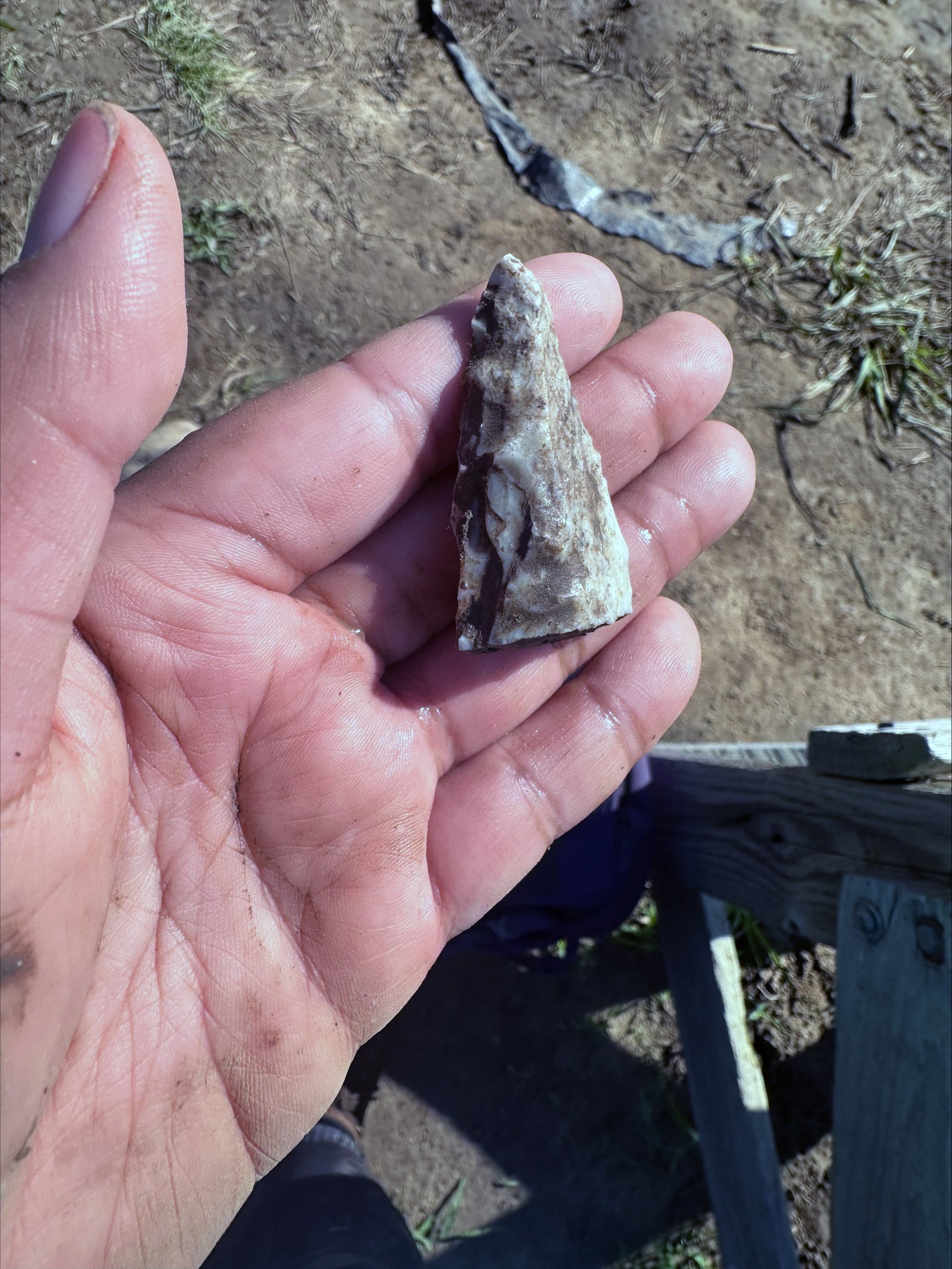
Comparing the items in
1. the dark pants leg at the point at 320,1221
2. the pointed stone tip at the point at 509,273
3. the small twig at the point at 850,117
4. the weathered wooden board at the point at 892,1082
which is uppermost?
the pointed stone tip at the point at 509,273

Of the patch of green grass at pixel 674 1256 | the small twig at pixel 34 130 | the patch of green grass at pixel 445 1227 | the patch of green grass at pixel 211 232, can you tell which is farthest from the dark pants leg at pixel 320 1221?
the small twig at pixel 34 130

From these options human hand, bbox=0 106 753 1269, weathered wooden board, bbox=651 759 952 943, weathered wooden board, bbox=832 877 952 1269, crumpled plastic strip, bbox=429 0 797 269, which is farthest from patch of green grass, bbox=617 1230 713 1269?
crumpled plastic strip, bbox=429 0 797 269

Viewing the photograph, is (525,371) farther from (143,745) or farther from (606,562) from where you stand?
(143,745)

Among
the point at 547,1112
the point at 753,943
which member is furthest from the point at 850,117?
the point at 547,1112

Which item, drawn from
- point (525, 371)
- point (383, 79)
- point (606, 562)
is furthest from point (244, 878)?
point (383, 79)

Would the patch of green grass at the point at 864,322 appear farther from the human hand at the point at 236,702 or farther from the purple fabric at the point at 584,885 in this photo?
the purple fabric at the point at 584,885

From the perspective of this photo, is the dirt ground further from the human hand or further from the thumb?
the thumb
